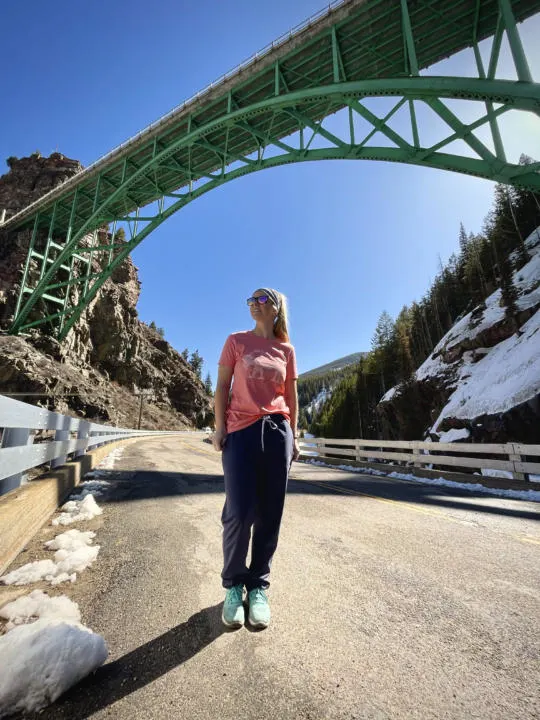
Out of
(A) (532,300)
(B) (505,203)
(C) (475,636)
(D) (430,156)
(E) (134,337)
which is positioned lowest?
(C) (475,636)

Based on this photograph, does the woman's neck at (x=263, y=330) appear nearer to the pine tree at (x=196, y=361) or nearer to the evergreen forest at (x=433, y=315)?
the evergreen forest at (x=433, y=315)

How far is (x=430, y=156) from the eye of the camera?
958 centimetres

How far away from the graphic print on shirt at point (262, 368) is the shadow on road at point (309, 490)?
3.84 m

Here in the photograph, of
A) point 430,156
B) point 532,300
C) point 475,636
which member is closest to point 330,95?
point 430,156

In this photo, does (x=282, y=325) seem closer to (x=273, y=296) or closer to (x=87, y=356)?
(x=273, y=296)

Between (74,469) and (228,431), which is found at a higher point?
(228,431)

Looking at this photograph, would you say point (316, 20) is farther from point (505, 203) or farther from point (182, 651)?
point (505, 203)

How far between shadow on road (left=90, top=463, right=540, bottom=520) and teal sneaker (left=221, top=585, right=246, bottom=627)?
350 cm

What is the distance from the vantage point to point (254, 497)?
6.32 ft

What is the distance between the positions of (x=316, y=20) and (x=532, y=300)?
25.5 meters

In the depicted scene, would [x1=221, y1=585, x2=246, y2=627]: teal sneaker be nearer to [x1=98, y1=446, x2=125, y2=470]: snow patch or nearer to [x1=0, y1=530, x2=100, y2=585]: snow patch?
[x1=0, y1=530, x2=100, y2=585]: snow patch

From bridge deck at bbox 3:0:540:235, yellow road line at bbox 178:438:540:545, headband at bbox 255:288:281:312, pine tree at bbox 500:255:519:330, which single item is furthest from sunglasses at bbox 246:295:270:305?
pine tree at bbox 500:255:519:330

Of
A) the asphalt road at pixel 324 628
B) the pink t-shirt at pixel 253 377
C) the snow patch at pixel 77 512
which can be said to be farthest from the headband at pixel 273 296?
the snow patch at pixel 77 512

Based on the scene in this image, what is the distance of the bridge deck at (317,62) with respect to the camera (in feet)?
35.7
